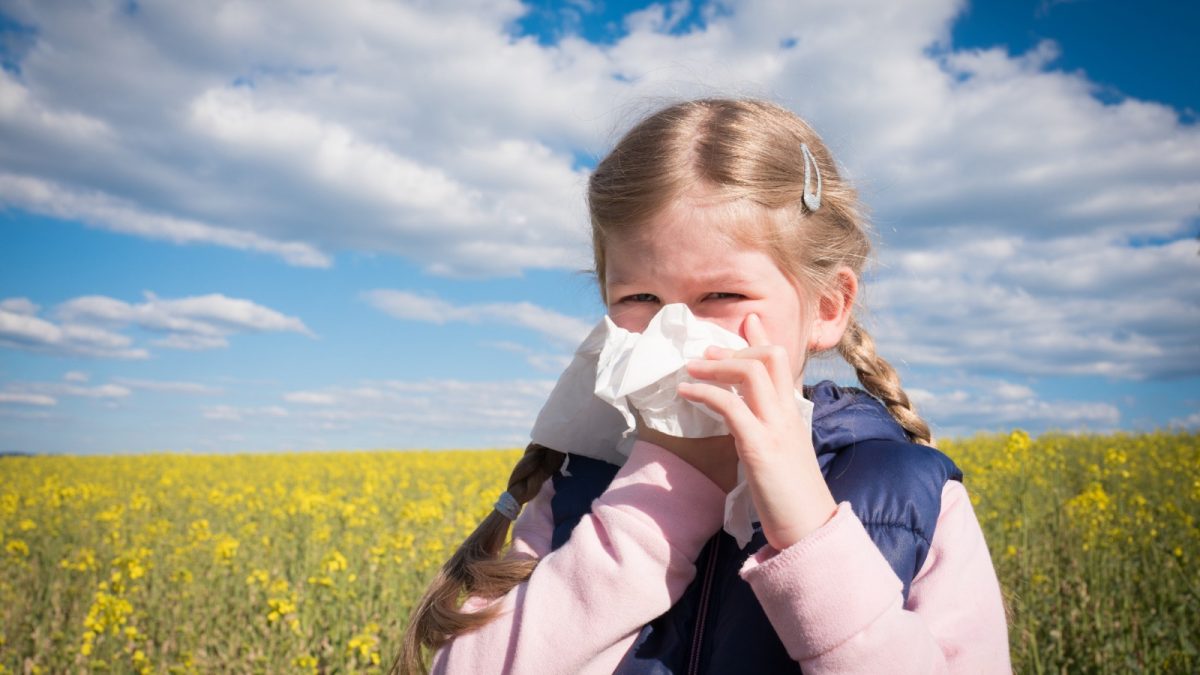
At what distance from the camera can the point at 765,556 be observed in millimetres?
1013

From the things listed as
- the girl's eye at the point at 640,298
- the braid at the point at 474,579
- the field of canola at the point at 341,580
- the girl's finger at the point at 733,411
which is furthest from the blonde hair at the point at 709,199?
the field of canola at the point at 341,580

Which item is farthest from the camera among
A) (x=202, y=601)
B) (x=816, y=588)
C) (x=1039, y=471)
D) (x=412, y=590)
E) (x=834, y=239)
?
(x=1039, y=471)

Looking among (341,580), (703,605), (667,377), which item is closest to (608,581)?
(703,605)

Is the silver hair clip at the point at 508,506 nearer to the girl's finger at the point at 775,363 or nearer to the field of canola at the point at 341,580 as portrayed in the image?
the girl's finger at the point at 775,363

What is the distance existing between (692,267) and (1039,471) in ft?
23.6

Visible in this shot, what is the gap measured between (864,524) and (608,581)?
375mm

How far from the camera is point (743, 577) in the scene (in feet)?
3.21

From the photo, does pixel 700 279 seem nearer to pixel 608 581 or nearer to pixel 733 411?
pixel 733 411

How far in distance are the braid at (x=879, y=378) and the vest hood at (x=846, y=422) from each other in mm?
127

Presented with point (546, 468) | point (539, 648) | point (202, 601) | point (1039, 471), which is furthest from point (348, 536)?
point (1039, 471)

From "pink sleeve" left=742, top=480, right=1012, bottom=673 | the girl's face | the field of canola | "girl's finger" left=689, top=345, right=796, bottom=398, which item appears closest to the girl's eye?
the girl's face

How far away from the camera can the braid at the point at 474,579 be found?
4.17 feet

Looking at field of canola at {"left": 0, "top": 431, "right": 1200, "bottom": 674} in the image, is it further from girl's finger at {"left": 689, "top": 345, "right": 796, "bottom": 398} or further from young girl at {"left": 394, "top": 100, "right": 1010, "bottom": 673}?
girl's finger at {"left": 689, "top": 345, "right": 796, "bottom": 398}

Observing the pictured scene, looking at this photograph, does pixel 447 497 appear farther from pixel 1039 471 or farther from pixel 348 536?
pixel 1039 471
